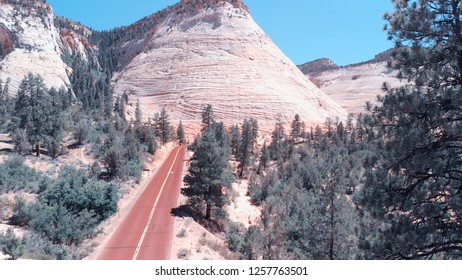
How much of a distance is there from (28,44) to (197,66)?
3140cm

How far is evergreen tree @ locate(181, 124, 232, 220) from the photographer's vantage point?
71.4 feet

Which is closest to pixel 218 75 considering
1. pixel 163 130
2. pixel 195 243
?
pixel 163 130

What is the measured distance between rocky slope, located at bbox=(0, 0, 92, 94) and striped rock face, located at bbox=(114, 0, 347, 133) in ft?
45.2

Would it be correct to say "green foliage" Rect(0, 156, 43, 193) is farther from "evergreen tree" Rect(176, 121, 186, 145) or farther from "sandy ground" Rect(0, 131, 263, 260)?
"evergreen tree" Rect(176, 121, 186, 145)

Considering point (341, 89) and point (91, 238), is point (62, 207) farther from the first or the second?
point (341, 89)

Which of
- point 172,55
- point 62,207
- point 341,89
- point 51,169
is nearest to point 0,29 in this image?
point 172,55

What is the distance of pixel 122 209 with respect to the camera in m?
21.1

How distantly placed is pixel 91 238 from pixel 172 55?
6842 centimetres

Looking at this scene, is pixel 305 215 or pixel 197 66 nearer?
pixel 305 215

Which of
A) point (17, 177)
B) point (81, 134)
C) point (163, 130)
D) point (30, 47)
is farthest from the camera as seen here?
point (30, 47)

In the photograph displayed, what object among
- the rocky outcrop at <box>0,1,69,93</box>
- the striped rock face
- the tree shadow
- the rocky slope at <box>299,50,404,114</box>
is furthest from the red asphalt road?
the rocky slope at <box>299,50,404,114</box>

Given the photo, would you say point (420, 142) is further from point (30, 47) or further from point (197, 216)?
point (30, 47)

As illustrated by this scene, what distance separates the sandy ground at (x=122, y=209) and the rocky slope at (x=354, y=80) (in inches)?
2932

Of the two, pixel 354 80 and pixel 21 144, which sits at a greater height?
pixel 354 80
